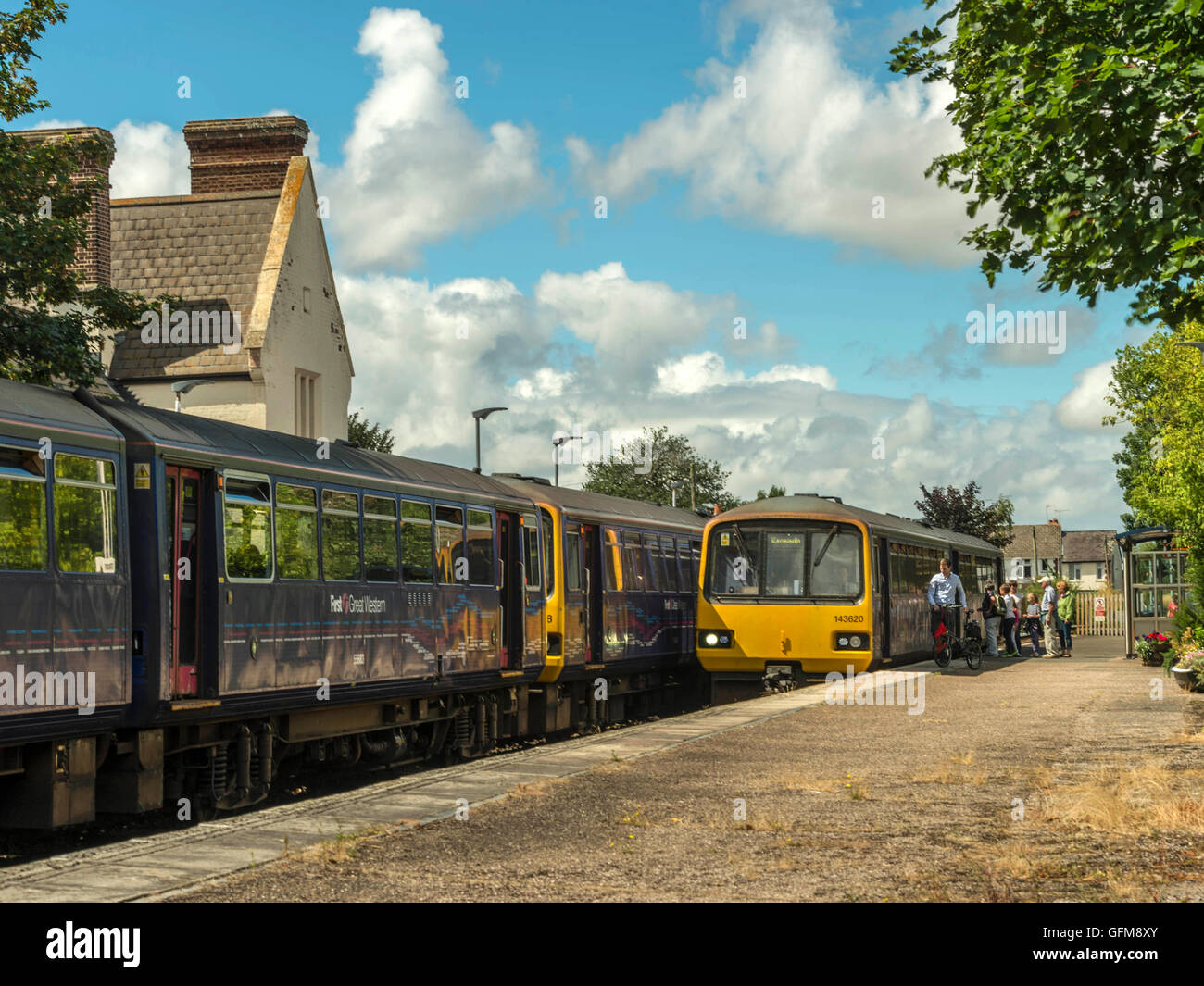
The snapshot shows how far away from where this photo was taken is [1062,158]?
11305 millimetres

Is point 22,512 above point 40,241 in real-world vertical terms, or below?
below

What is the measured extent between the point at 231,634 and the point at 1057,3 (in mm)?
8369

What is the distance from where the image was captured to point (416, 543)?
15.9 meters

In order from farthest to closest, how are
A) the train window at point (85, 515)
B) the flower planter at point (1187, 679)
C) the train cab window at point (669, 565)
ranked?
the train cab window at point (669, 565) → the flower planter at point (1187, 679) → the train window at point (85, 515)

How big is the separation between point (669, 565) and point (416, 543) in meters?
10.6

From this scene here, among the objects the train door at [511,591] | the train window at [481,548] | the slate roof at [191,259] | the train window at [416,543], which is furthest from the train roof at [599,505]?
the slate roof at [191,259]

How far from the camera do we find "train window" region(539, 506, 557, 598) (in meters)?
20.2

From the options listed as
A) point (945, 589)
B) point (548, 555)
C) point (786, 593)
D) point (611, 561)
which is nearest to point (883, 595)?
point (945, 589)

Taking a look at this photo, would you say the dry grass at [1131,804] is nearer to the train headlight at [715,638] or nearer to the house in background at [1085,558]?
the train headlight at [715,638]

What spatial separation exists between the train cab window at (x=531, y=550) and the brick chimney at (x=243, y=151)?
1928cm

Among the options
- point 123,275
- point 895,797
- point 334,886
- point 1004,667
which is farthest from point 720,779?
point 123,275

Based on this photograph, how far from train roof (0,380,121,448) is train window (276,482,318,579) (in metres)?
2.16

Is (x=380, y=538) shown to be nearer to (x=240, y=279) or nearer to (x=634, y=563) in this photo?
(x=634, y=563)

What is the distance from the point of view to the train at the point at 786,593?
23.3 m
